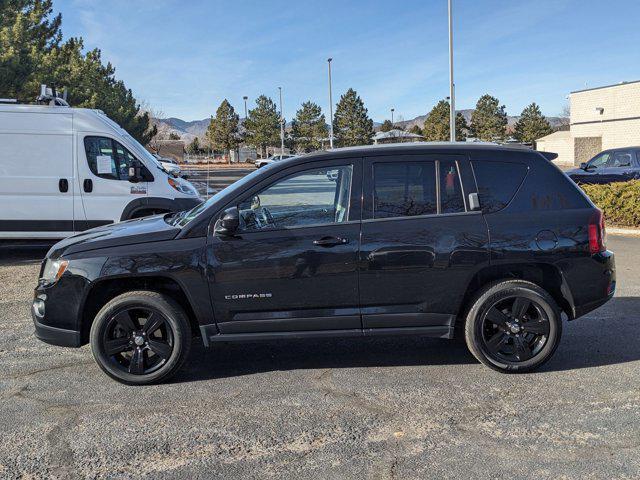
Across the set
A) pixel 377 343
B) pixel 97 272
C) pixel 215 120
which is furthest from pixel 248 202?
pixel 215 120

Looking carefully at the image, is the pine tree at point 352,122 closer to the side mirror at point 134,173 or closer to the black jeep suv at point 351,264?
the side mirror at point 134,173

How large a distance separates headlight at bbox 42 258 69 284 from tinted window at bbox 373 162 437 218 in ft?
7.80

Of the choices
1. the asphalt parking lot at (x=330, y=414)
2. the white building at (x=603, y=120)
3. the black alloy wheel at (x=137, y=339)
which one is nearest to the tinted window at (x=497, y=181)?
the asphalt parking lot at (x=330, y=414)

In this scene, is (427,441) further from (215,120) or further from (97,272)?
(215,120)

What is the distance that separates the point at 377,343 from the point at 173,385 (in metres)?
1.91

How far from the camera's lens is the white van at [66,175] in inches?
361

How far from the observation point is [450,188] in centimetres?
458

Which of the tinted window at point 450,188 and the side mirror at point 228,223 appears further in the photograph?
the tinted window at point 450,188

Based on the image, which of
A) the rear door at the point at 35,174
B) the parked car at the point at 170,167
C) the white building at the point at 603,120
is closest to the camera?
the rear door at the point at 35,174

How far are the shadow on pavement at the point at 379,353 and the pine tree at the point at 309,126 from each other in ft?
228

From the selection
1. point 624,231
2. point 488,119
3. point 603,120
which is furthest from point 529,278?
point 488,119

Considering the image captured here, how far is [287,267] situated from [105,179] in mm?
6090

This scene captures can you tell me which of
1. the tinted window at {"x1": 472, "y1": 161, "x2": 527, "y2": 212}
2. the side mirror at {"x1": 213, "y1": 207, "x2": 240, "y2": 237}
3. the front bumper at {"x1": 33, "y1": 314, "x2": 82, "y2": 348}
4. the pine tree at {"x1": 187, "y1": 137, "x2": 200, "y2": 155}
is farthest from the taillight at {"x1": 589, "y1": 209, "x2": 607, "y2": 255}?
the pine tree at {"x1": 187, "y1": 137, "x2": 200, "y2": 155}

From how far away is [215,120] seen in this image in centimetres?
7719
